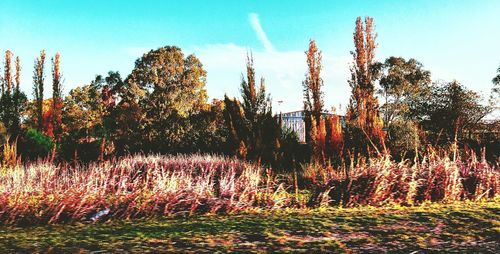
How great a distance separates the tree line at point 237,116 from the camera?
15.3m

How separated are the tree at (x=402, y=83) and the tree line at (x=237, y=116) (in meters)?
0.07

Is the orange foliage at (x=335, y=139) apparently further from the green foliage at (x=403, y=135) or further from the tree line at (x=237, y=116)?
the green foliage at (x=403, y=135)

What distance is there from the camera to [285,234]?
429 cm

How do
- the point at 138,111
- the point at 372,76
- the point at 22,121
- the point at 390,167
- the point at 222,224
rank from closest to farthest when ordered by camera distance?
1. the point at 222,224
2. the point at 390,167
3. the point at 372,76
4. the point at 138,111
5. the point at 22,121

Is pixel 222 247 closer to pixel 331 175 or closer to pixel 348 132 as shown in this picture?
pixel 331 175

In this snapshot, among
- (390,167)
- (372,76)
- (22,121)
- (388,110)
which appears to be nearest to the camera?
(390,167)

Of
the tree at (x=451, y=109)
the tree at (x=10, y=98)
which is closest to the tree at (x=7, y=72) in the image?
the tree at (x=10, y=98)

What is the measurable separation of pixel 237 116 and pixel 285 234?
11.1 m

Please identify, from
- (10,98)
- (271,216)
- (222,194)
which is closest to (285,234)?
(271,216)

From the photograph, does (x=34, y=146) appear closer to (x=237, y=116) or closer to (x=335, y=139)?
(x=237, y=116)

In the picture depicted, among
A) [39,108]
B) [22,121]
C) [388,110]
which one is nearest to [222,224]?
[388,110]

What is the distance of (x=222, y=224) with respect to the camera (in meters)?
4.90

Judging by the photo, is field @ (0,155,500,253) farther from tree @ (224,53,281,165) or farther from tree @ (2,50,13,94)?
tree @ (2,50,13,94)

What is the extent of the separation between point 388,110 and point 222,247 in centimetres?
2670
